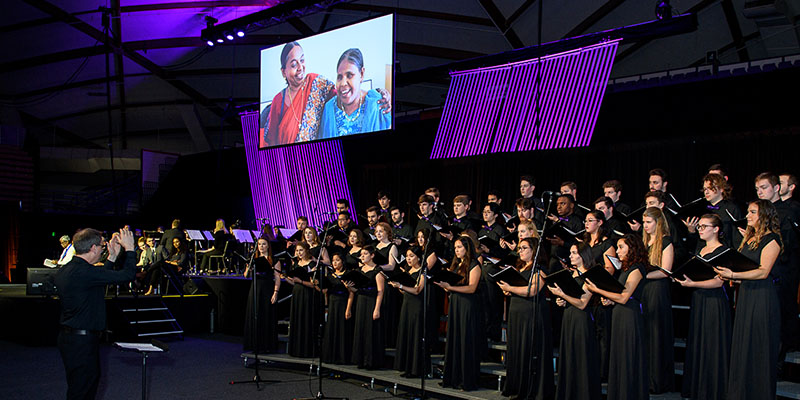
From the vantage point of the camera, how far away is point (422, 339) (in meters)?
6.78

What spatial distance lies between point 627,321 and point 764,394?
3.40 ft

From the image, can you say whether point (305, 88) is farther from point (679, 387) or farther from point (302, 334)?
point (679, 387)

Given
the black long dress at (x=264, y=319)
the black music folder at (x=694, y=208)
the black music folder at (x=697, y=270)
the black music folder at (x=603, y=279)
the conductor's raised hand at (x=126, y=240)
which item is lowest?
Result: the black long dress at (x=264, y=319)

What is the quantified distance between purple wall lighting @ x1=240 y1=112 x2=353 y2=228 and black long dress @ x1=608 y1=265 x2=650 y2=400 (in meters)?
8.42

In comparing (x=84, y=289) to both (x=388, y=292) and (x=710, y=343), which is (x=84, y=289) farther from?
(x=710, y=343)

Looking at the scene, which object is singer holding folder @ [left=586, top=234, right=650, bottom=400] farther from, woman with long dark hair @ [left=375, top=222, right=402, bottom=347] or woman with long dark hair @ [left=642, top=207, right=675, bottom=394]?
woman with long dark hair @ [left=375, top=222, right=402, bottom=347]

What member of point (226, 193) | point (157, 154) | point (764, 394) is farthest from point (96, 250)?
point (157, 154)

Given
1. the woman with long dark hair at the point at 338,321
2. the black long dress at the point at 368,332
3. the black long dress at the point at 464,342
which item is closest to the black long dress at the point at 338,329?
the woman with long dark hair at the point at 338,321

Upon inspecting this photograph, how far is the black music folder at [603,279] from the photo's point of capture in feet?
16.2

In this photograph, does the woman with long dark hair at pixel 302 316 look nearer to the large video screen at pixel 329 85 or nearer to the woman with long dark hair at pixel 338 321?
the woman with long dark hair at pixel 338 321

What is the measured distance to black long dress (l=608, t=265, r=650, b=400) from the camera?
525 centimetres

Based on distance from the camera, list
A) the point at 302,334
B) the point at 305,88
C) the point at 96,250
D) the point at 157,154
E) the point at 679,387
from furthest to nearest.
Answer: the point at 157,154
the point at 305,88
the point at 302,334
the point at 679,387
the point at 96,250

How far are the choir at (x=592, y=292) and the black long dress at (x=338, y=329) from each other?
0.06 feet

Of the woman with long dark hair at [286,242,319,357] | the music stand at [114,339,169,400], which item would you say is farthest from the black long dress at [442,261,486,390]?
the music stand at [114,339,169,400]
